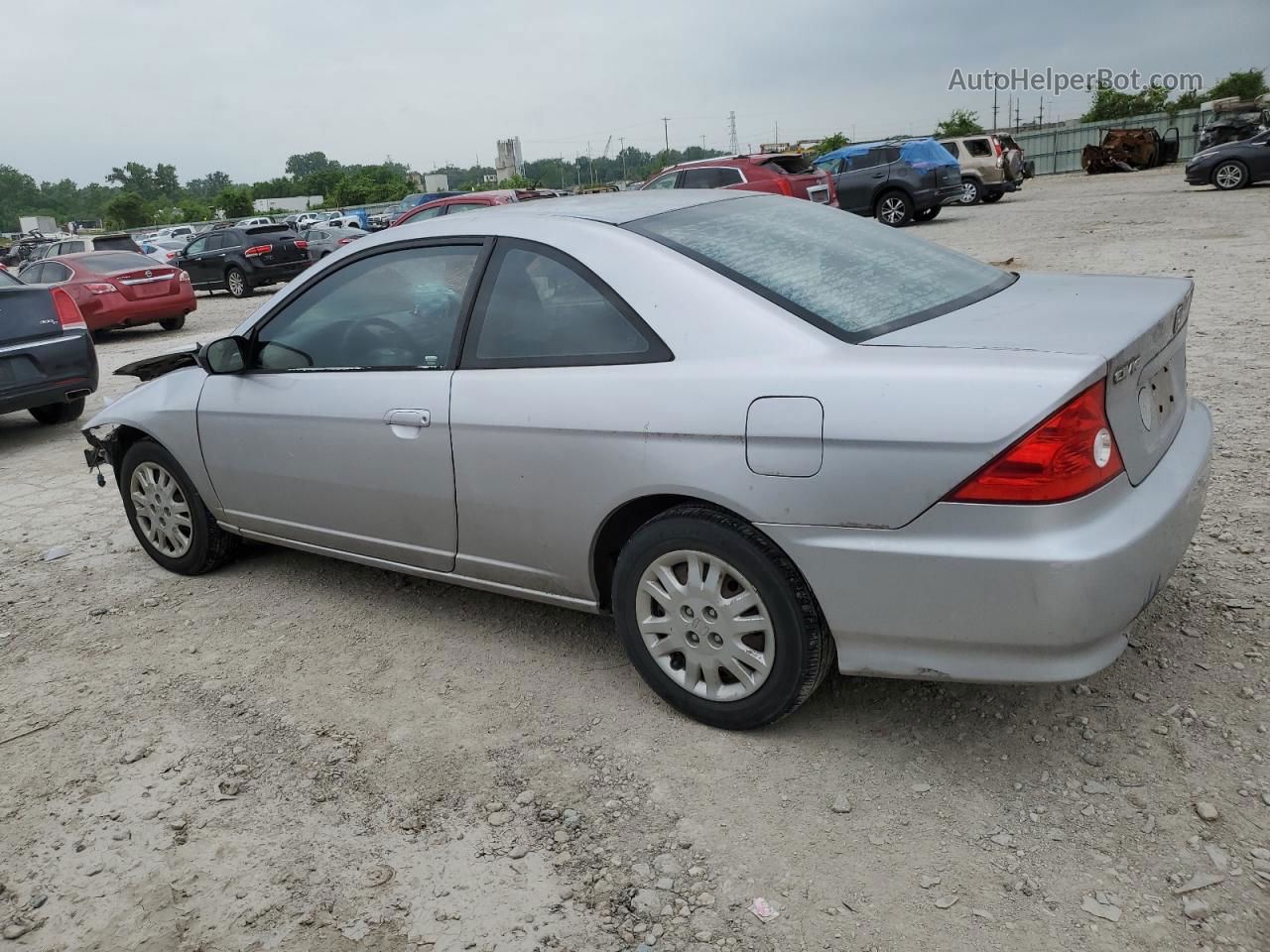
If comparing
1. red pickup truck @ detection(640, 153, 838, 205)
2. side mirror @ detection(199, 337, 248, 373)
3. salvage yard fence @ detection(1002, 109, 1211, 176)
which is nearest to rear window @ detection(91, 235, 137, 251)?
red pickup truck @ detection(640, 153, 838, 205)

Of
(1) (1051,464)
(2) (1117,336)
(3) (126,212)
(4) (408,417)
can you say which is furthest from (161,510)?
(3) (126,212)

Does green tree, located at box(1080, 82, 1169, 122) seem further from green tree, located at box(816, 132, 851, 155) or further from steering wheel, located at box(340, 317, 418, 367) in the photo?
steering wheel, located at box(340, 317, 418, 367)

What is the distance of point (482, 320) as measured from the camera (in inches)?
133

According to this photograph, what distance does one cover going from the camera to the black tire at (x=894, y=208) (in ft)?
67.0

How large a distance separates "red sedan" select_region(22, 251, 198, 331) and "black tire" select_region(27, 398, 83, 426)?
5575 mm

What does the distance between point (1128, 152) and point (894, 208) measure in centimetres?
1676

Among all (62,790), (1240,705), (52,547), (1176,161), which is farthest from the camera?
(1176,161)

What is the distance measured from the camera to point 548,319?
3.22m

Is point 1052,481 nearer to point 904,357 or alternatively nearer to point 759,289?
point 904,357

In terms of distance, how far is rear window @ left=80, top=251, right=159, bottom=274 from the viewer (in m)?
14.4

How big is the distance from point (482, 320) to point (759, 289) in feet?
3.25

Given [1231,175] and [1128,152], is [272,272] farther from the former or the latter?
[1128,152]

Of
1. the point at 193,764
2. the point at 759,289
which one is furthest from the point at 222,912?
the point at 759,289

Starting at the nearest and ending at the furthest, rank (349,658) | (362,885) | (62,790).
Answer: (362,885) → (62,790) → (349,658)
